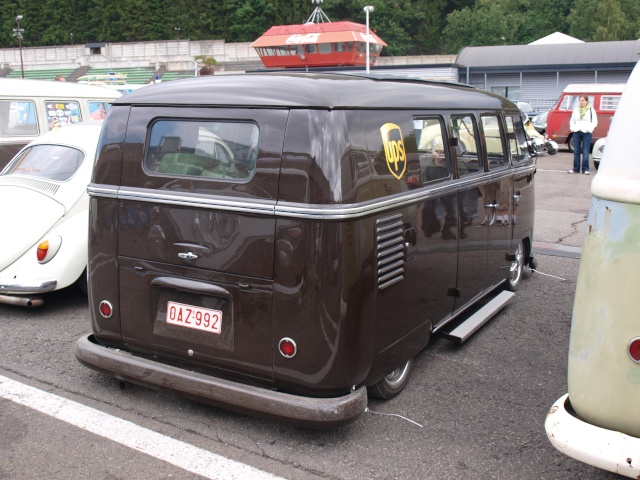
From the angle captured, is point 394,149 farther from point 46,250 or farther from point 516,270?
point 46,250

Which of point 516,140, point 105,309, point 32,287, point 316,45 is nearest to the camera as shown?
point 105,309

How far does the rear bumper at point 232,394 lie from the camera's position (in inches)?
132

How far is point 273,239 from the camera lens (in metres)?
3.39

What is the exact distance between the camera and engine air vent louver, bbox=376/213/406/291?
3.53m

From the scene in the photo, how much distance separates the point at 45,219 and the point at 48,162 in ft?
3.09

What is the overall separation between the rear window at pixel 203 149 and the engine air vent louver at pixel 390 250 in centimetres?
78

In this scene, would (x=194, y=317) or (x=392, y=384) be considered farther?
(x=392, y=384)

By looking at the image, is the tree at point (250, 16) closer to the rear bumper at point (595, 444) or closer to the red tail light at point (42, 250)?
the red tail light at point (42, 250)

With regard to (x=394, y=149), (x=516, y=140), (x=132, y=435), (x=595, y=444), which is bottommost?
(x=132, y=435)

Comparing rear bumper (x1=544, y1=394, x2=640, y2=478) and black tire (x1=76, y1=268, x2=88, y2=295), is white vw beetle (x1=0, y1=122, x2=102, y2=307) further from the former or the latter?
rear bumper (x1=544, y1=394, x2=640, y2=478)

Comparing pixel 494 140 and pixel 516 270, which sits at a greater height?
pixel 494 140

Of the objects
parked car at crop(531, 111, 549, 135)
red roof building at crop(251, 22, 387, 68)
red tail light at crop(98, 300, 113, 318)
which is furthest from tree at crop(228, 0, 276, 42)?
red tail light at crop(98, 300, 113, 318)

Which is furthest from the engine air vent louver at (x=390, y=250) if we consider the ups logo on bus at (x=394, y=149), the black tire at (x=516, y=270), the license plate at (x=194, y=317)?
the black tire at (x=516, y=270)

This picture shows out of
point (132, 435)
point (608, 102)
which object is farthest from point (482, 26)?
point (132, 435)
